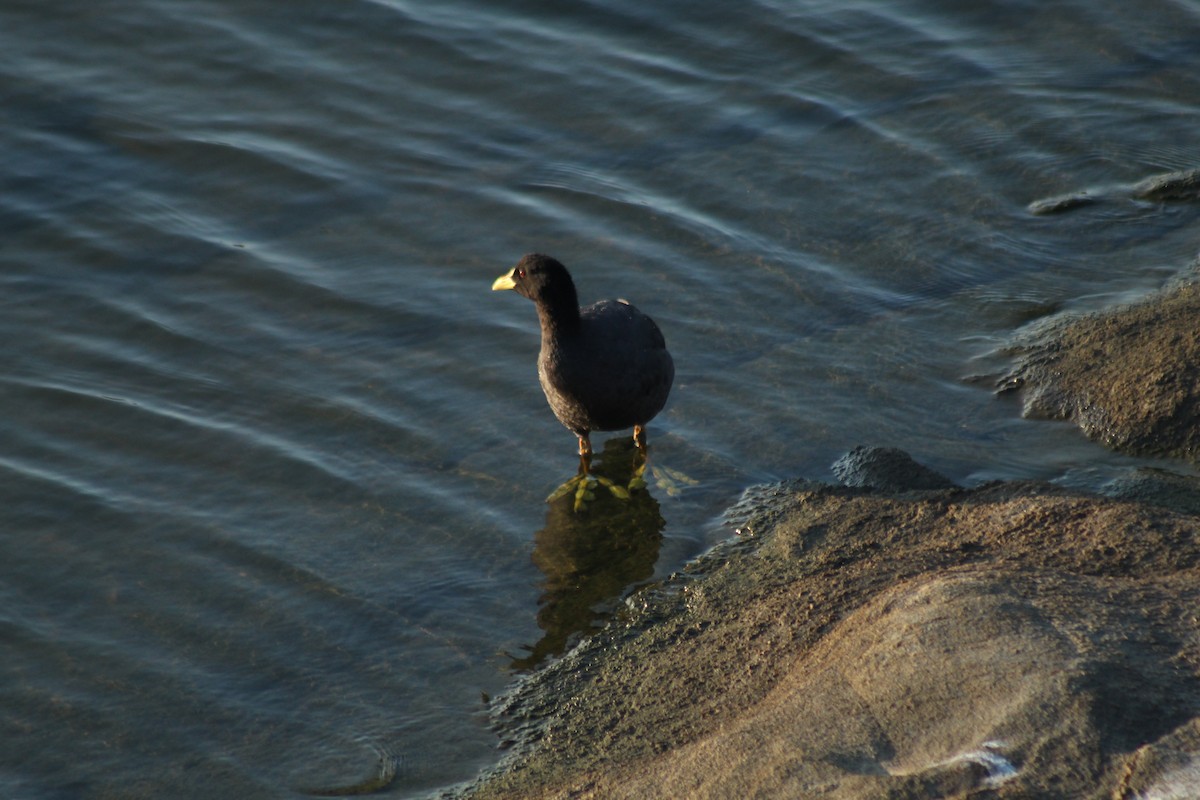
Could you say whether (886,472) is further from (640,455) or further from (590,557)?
(590,557)

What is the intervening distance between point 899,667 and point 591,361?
9.89ft

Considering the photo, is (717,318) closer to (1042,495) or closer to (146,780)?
(1042,495)

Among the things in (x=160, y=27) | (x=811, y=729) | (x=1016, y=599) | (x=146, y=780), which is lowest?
(x=146, y=780)

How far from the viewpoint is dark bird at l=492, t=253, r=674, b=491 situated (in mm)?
6875

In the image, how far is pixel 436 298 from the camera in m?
8.62

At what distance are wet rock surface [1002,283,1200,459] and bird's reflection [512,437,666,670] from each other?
2309 millimetres

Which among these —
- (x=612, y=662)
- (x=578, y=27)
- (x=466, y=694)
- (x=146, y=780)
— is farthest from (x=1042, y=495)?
(x=578, y=27)

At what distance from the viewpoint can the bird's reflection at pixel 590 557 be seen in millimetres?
5867

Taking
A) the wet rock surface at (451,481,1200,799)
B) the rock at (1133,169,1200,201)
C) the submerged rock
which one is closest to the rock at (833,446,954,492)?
the wet rock surface at (451,481,1200,799)

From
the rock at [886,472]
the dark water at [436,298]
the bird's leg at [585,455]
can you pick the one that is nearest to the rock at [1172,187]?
the dark water at [436,298]

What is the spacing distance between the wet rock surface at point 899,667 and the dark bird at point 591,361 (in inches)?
40.8

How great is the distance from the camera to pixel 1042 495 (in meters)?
6.07

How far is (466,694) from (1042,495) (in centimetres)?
281

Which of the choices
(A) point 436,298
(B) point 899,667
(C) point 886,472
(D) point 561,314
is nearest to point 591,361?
(D) point 561,314
